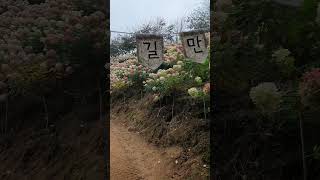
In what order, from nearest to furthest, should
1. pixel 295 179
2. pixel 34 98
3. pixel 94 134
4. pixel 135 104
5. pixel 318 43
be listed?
pixel 318 43
pixel 295 179
pixel 94 134
pixel 34 98
pixel 135 104

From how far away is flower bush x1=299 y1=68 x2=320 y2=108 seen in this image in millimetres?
3318

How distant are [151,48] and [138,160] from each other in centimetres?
127

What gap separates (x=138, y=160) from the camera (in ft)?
19.2

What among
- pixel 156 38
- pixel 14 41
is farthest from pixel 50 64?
pixel 156 38

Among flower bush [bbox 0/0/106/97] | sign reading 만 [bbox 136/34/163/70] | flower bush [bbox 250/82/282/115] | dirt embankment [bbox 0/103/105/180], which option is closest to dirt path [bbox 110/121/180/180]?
dirt embankment [bbox 0/103/105/180]

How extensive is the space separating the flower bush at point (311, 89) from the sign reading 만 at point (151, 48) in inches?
86.5

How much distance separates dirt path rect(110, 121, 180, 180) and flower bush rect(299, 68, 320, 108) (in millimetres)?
2244

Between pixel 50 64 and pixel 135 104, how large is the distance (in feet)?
5.40

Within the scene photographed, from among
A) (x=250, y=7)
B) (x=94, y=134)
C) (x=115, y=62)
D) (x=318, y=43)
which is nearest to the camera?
(x=318, y=43)

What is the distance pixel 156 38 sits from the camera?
5.41 meters

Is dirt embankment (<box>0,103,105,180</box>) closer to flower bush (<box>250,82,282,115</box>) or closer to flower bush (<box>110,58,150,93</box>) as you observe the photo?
flower bush (<box>110,58,150,93</box>)

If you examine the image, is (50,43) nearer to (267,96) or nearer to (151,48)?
(151,48)

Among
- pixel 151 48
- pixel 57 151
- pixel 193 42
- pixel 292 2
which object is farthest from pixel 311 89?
pixel 57 151

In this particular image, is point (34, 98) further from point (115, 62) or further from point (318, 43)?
point (318, 43)
